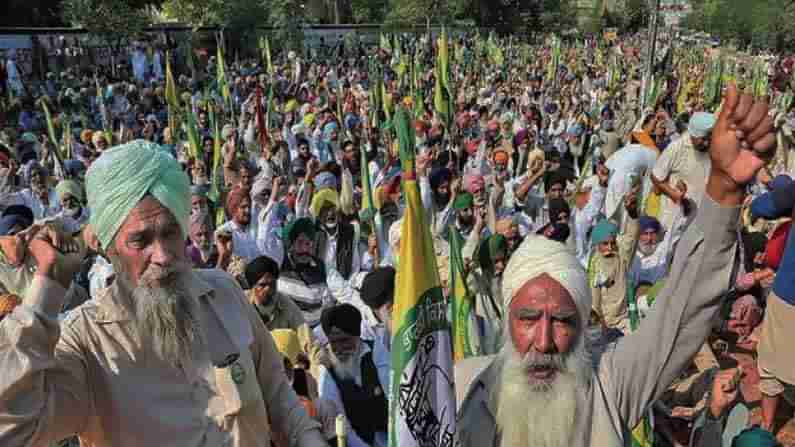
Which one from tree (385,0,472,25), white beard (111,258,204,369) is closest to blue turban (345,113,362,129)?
white beard (111,258,204,369)

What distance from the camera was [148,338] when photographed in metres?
1.65

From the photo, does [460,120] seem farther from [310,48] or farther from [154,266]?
[310,48]

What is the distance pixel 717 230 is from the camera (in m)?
1.51

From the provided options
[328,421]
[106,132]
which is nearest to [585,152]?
[106,132]

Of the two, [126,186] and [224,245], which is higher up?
[126,186]

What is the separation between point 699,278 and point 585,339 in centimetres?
50

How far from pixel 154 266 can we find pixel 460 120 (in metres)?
9.13

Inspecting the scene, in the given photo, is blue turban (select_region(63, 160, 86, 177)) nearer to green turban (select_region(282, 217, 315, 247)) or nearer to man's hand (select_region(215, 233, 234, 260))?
man's hand (select_region(215, 233, 234, 260))

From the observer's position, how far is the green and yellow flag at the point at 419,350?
6.45 feet

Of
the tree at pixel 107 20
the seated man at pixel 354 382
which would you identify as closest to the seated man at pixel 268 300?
the seated man at pixel 354 382

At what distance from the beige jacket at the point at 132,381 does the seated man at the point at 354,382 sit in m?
1.32

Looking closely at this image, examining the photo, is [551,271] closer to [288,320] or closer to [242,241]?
[288,320]

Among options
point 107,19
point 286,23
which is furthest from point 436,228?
point 286,23

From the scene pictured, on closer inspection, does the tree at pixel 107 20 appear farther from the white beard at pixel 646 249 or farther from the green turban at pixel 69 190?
the white beard at pixel 646 249
